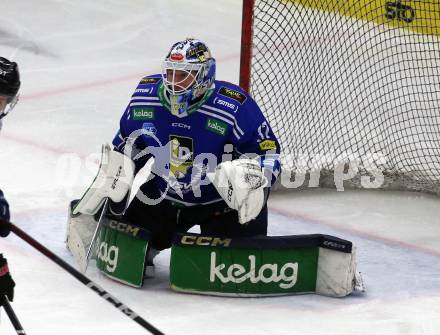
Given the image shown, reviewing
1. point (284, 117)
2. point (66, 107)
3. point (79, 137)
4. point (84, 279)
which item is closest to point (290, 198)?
point (284, 117)

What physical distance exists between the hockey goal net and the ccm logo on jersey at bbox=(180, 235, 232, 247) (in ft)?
3.94

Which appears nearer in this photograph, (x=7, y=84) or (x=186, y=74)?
(x=7, y=84)

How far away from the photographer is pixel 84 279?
9.54ft

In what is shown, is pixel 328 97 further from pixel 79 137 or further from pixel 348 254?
pixel 348 254

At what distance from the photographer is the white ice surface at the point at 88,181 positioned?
3.56 m

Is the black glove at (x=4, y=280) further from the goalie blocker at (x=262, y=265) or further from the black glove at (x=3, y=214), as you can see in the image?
the goalie blocker at (x=262, y=265)

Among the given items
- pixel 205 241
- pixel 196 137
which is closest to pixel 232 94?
pixel 196 137

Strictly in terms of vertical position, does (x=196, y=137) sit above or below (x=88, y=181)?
above

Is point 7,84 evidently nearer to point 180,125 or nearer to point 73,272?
point 73,272

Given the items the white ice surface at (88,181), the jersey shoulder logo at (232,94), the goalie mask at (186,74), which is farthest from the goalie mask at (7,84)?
the jersey shoulder logo at (232,94)

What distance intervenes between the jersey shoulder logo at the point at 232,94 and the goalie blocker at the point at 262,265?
479 millimetres

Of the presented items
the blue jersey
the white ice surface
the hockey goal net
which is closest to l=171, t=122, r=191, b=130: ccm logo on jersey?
the blue jersey

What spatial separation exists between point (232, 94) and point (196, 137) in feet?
0.63

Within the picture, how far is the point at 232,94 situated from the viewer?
12.8ft
